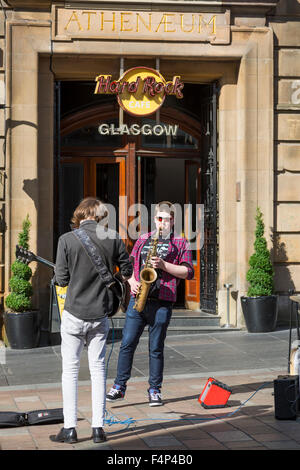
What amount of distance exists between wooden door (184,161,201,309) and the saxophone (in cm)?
625

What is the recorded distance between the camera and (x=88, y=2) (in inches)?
493

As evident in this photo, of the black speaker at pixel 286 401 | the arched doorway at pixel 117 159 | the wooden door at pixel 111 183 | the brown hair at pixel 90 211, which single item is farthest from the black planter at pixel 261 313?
the brown hair at pixel 90 211

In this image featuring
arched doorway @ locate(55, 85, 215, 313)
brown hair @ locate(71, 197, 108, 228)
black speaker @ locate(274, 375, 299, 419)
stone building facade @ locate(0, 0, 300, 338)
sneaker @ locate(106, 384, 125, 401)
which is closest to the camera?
brown hair @ locate(71, 197, 108, 228)

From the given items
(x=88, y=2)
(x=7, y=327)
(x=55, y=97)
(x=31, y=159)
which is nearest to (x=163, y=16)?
(x=88, y=2)

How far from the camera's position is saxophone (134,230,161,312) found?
7.60 meters

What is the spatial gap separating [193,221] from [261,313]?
2.39 metres

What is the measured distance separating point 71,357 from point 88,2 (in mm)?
7733

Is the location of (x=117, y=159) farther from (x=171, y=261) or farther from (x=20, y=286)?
(x=171, y=261)

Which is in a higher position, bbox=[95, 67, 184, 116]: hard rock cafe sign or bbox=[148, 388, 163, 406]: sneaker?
bbox=[95, 67, 184, 116]: hard rock cafe sign

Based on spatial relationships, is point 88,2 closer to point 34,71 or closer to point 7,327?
point 34,71

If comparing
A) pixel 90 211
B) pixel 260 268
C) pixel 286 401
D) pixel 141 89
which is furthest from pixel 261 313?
pixel 90 211

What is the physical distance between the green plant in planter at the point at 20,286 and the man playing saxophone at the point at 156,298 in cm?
401

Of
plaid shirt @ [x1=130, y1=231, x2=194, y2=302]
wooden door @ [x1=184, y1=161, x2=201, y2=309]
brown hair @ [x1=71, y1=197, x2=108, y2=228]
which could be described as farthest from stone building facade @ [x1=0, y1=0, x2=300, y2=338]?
brown hair @ [x1=71, y1=197, x2=108, y2=228]

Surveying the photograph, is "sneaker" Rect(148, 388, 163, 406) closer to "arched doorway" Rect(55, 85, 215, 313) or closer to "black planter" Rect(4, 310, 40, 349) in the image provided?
"black planter" Rect(4, 310, 40, 349)
